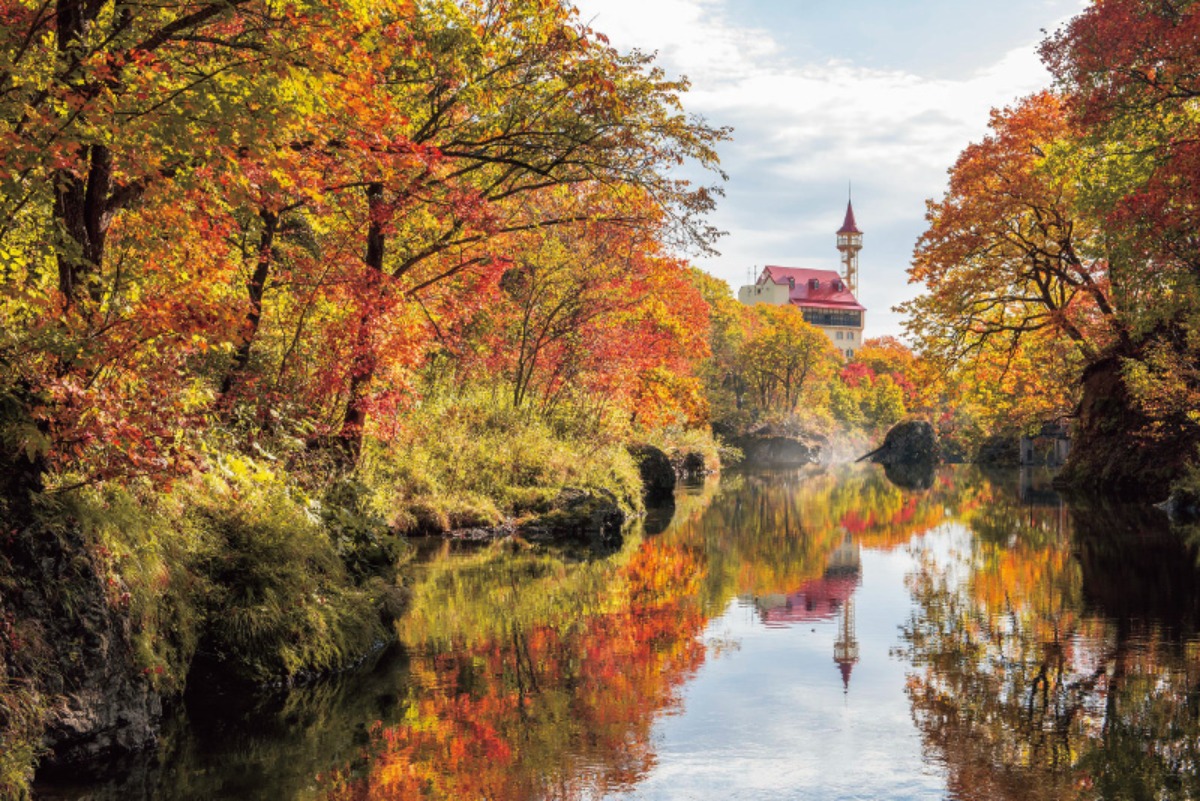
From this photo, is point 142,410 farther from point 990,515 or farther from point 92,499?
point 990,515

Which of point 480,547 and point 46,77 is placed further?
point 480,547

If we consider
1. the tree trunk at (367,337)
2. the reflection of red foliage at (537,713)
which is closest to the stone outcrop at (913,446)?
A: the tree trunk at (367,337)

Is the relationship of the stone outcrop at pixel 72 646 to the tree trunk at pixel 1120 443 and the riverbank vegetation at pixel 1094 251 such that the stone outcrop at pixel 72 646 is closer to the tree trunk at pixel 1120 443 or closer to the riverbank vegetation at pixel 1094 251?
the riverbank vegetation at pixel 1094 251

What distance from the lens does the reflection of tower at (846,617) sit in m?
10.6

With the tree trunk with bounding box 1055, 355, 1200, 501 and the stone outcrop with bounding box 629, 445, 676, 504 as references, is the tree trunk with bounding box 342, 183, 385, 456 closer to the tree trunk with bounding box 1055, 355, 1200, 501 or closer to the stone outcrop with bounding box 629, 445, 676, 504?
the stone outcrop with bounding box 629, 445, 676, 504

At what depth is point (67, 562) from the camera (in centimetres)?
705

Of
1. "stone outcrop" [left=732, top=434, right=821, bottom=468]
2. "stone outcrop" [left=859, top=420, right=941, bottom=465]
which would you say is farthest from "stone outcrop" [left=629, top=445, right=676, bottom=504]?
"stone outcrop" [left=859, top=420, right=941, bottom=465]

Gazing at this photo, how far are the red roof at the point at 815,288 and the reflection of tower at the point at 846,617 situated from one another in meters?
95.9

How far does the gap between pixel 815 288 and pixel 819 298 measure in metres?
1.66

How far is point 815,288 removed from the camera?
382 ft

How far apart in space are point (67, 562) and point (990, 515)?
962 inches

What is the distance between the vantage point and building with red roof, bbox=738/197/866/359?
11444 cm

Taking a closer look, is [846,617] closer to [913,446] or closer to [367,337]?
[367,337]

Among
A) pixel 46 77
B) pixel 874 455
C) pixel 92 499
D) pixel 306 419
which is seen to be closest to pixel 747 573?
pixel 306 419
